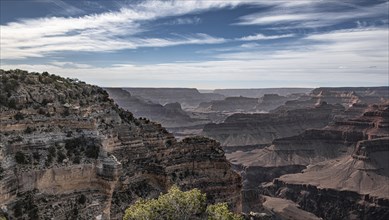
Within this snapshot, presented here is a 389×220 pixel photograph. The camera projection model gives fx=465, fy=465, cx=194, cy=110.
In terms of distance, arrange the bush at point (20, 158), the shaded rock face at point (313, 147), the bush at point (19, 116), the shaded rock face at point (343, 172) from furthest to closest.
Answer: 1. the shaded rock face at point (313, 147)
2. the shaded rock face at point (343, 172)
3. the bush at point (19, 116)
4. the bush at point (20, 158)

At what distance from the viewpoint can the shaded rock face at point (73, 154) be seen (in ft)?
99.2

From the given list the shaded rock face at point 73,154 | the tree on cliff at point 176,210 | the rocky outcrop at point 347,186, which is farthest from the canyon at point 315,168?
the tree on cliff at point 176,210

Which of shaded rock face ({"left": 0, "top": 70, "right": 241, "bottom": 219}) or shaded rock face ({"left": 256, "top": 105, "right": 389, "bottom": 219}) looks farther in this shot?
shaded rock face ({"left": 256, "top": 105, "right": 389, "bottom": 219})

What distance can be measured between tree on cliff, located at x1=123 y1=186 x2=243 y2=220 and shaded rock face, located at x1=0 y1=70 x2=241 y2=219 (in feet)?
18.4

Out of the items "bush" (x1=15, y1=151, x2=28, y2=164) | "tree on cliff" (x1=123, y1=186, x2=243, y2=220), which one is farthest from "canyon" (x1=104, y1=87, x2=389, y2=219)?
"bush" (x1=15, y1=151, x2=28, y2=164)

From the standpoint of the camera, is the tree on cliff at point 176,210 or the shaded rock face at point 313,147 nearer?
the tree on cliff at point 176,210

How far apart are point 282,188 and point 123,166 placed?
90517mm

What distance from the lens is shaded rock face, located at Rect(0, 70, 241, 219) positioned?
3025cm

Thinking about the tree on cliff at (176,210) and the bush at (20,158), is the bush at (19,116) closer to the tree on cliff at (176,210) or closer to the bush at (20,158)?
the bush at (20,158)

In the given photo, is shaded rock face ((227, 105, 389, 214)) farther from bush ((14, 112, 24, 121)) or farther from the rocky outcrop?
bush ((14, 112, 24, 121))

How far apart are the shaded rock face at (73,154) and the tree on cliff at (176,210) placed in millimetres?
5616

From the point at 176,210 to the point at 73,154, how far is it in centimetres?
931

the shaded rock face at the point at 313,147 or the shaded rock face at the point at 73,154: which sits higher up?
the shaded rock face at the point at 73,154

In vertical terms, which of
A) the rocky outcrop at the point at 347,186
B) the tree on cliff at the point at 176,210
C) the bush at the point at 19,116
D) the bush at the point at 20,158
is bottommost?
the rocky outcrop at the point at 347,186
